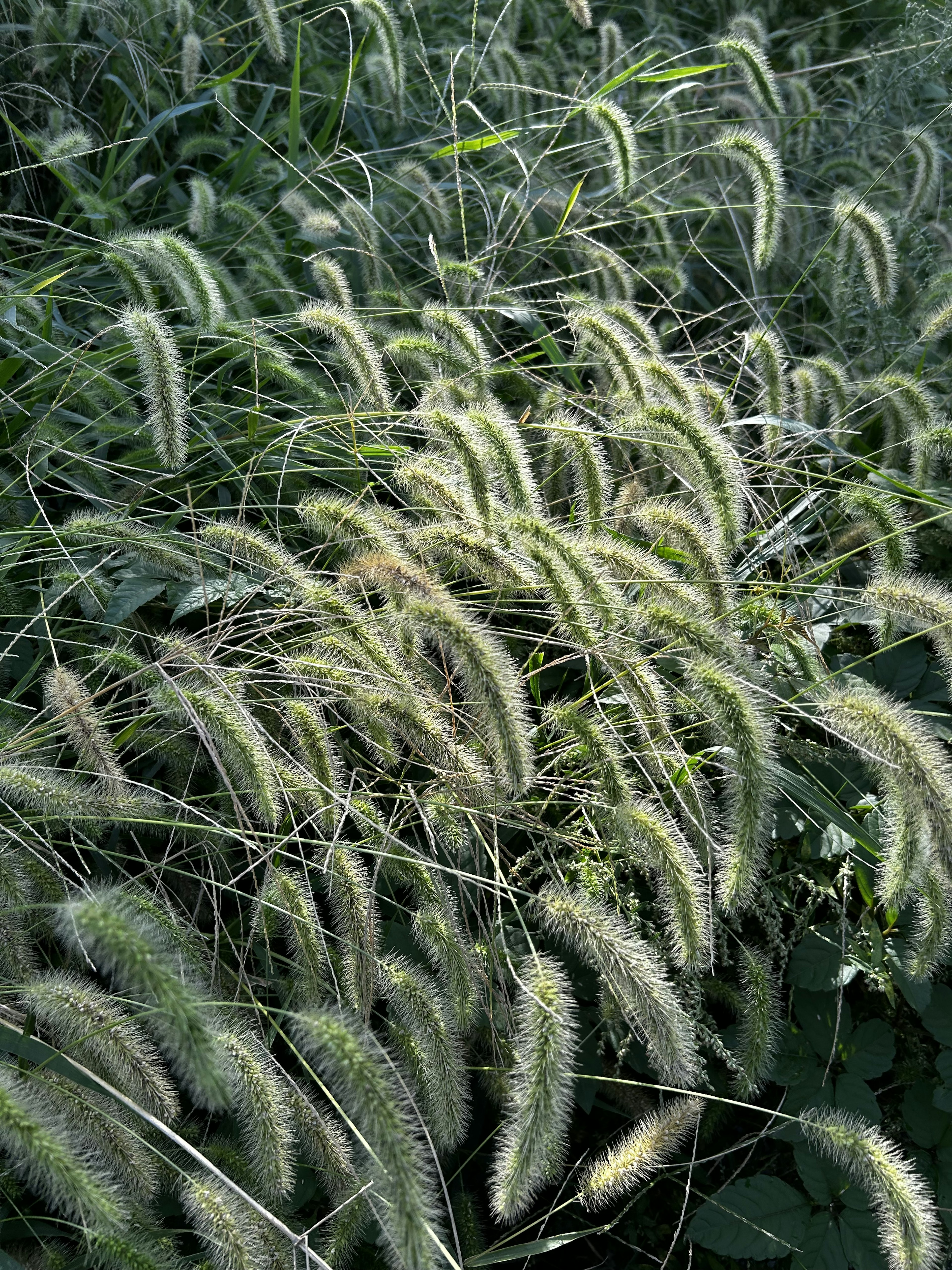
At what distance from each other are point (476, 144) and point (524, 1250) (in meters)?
3.02

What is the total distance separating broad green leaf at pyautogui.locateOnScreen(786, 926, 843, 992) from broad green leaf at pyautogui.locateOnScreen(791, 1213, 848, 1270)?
0.40m

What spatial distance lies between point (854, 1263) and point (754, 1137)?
0.89 feet

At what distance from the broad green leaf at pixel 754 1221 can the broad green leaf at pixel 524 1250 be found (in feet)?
0.71

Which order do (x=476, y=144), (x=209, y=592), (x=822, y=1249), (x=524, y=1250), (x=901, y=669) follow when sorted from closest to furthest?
(x=524, y=1250)
(x=822, y=1249)
(x=209, y=592)
(x=901, y=669)
(x=476, y=144)

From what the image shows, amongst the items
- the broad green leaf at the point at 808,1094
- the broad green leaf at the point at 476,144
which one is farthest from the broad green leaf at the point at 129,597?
the broad green leaf at the point at 476,144

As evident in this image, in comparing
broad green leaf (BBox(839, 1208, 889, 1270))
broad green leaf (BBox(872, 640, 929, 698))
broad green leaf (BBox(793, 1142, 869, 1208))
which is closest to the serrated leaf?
broad green leaf (BBox(872, 640, 929, 698))

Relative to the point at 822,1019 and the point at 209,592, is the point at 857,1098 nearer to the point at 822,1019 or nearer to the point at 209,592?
the point at 822,1019

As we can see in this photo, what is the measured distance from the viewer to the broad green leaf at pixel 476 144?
3.36 m

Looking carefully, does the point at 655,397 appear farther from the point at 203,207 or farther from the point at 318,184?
the point at 318,184

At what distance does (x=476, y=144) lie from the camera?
344 centimetres

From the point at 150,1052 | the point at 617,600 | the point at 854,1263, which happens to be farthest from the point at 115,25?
the point at 854,1263

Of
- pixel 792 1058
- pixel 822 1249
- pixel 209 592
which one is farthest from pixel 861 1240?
pixel 209 592

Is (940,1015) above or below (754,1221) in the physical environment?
→ above

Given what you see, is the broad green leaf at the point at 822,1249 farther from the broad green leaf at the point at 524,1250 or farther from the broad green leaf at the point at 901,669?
the broad green leaf at the point at 901,669
